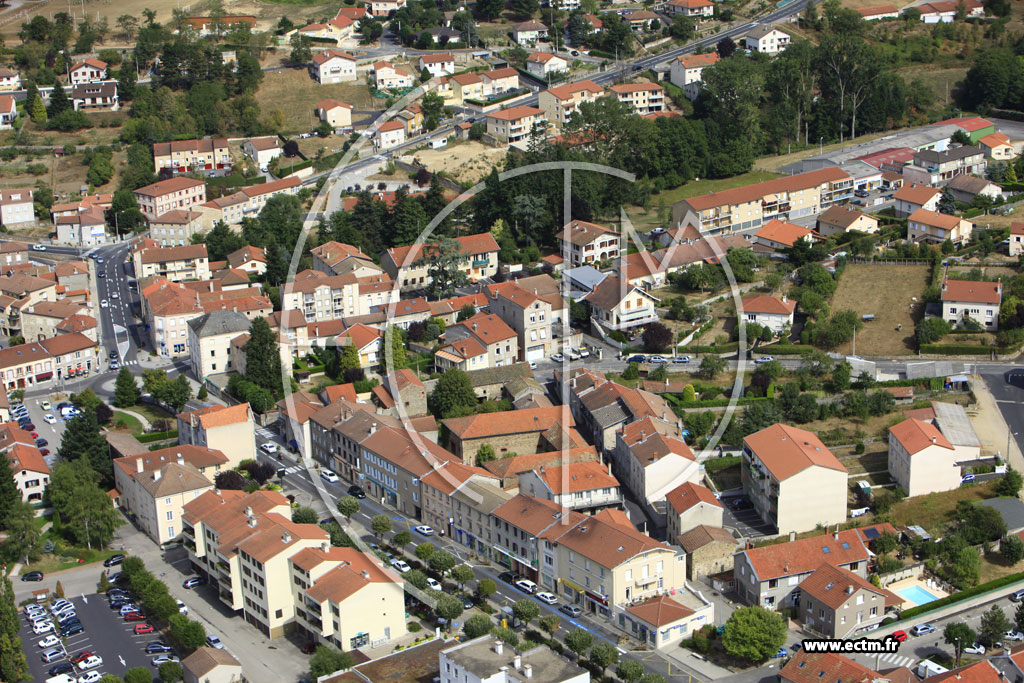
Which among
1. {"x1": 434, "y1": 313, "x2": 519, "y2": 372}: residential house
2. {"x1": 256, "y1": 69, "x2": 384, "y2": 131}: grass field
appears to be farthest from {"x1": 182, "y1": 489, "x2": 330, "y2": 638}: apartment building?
{"x1": 256, "y1": 69, "x2": 384, "y2": 131}: grass field

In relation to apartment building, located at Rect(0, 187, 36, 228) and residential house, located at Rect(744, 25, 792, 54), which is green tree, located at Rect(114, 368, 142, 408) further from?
residential house, located at Rect(744, 25, 792, 54)

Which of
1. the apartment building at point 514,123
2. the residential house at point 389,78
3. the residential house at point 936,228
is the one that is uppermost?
the residential house at point 389,78

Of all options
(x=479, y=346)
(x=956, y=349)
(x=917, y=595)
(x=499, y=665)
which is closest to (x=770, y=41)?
(x=956, y=349)

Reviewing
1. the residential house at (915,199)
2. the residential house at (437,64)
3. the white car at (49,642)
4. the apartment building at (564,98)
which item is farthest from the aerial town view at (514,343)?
the residential house at (437,64)

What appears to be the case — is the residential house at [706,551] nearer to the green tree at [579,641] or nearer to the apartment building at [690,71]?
the green tree at [579,641]

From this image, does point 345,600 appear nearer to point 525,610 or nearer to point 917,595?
point 525,610

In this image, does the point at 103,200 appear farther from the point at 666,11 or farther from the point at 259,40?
the point at 666,11

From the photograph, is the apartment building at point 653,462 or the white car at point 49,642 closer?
the white car at point 49,642

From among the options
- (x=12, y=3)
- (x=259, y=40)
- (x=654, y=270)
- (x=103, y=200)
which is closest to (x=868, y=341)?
(x=654, y=270)
